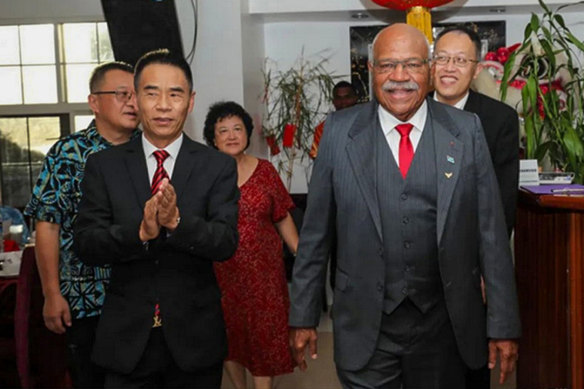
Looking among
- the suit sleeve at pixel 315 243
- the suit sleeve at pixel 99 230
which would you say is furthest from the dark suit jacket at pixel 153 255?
the suit sleeve at pixel 315 243

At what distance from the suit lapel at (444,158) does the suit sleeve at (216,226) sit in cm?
60

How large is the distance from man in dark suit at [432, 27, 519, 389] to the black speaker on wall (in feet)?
8.19

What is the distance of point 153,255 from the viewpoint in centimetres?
234

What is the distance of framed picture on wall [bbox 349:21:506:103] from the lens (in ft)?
24.4

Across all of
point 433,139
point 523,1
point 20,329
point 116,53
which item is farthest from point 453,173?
point 523,1

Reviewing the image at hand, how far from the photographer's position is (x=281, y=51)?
7559 mm

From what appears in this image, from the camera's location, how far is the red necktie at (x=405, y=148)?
2.31 m

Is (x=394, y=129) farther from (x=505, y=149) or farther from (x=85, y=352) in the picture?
(x=85, y=352)

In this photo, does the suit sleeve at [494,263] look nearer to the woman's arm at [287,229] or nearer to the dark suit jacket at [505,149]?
the dark suit jacket at [505,149]

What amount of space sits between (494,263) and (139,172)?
3.49ft

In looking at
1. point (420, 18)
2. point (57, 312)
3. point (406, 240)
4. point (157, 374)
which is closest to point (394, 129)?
point (406, 240)

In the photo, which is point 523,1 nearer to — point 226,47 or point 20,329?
point 226,47

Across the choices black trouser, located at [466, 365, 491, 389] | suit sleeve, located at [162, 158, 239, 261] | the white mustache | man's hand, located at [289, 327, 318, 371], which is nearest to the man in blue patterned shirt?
suit sleeve, located at [162, 158, 239, 261]

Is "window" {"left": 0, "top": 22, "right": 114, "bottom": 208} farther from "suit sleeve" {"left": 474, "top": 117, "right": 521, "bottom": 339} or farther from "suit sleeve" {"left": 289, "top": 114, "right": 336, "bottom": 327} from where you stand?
"suit sleeve" {"left": 474, "top": 117, "right": 521, "bottom": 339}
